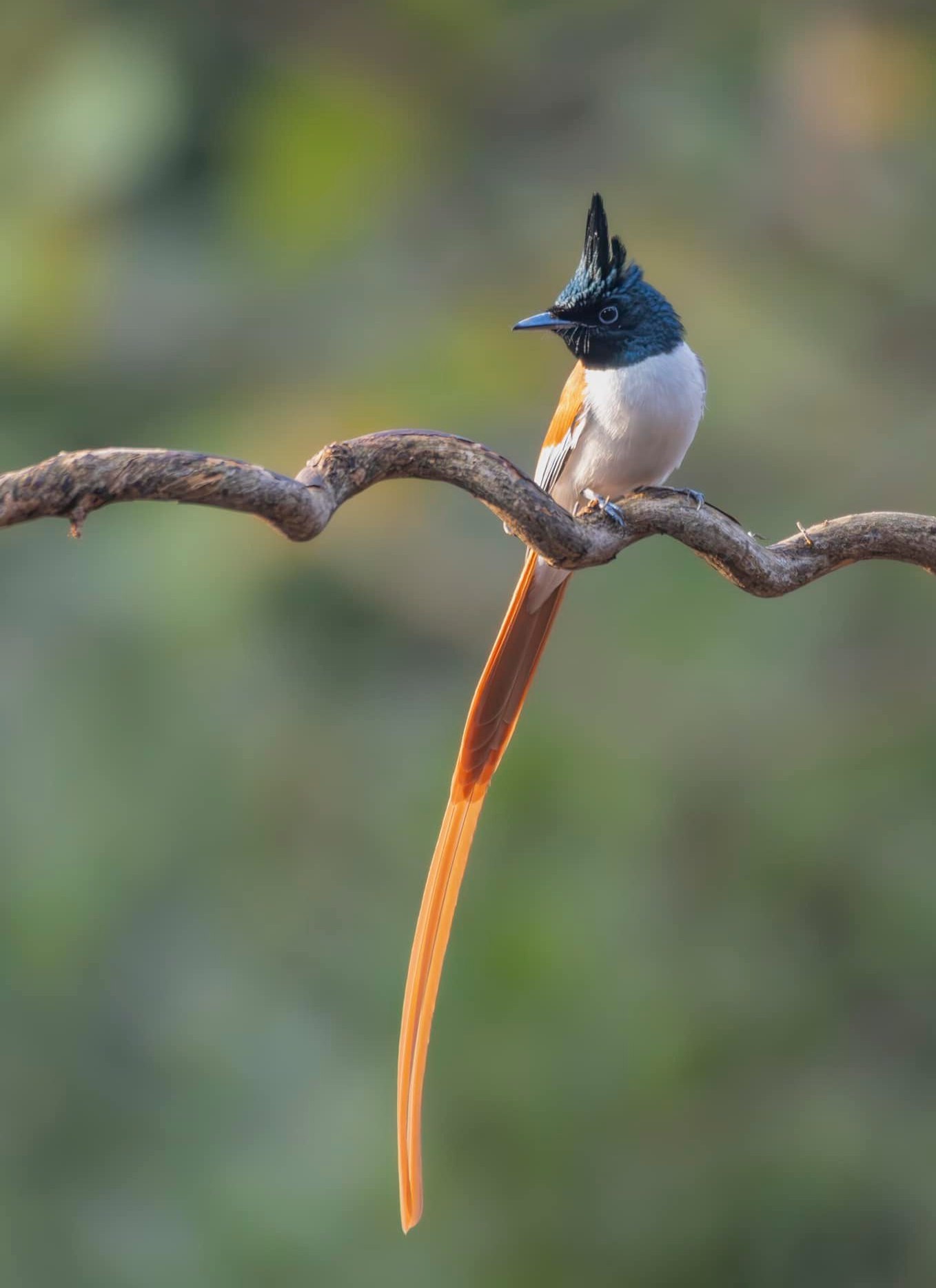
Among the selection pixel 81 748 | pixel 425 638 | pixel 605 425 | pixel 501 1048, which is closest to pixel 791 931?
pixel 501 1048

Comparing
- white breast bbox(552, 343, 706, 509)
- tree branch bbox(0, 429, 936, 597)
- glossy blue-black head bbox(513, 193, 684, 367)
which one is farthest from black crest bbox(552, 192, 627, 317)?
tree branch bbox(0, 429, 936, 597)

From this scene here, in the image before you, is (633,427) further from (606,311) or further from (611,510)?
(611,510)

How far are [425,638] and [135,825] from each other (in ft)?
4.33

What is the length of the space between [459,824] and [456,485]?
0.64 m

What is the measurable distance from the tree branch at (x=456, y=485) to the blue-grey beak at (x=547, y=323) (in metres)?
0.43

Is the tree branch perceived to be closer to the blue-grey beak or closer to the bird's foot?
the bird's foot

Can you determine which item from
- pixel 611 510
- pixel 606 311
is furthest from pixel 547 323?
pixel 611 510

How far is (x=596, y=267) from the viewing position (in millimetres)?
2441

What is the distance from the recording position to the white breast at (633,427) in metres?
2.32

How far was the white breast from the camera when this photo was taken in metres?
2.32

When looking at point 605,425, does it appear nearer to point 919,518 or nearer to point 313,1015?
point 919,518

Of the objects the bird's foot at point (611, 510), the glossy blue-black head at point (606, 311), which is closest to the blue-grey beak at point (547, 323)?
the glossy blue-black head at point (606, 311)

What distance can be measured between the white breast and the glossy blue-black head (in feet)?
0.11

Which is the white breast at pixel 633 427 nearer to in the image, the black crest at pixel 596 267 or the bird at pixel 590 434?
the bird at pixel 590 434
